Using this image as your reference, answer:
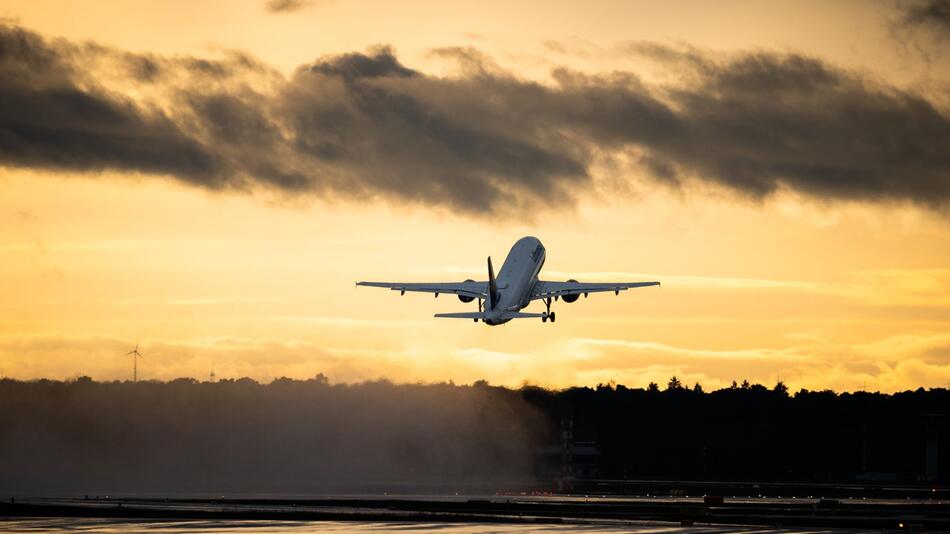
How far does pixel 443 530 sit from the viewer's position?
124 m

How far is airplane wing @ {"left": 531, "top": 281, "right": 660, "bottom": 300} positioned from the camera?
636 feet

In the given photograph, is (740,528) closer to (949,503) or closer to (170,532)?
(170,532)

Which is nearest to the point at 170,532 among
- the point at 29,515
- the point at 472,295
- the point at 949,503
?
the point at 29,515

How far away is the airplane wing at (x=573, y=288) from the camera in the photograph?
636ft

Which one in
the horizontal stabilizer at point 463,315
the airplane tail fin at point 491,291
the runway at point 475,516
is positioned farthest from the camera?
the airplane tail fin at point 491,291

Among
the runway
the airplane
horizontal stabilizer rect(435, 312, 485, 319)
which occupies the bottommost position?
the runway

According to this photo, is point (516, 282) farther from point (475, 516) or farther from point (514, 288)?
point (475, 516)

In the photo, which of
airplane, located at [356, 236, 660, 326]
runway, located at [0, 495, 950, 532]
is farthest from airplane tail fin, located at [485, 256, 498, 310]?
runway, located at [0, 495, 950, 532]

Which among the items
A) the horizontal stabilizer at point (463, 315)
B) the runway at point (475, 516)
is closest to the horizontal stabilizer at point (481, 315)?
the horizontal stabilizer at point (463, 315)

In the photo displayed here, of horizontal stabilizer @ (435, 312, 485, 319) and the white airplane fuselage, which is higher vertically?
the white airplane fuselage

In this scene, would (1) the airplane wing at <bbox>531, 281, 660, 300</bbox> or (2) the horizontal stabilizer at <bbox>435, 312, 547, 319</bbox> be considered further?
(1) the airplane wing at <bbox>531, 281, 660, 300</bbox>

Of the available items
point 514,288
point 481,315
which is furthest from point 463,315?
point 514,288

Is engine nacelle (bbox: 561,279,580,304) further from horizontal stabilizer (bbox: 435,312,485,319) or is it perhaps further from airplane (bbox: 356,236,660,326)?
horizontal stabilizer (bbox: 435,312,485,319)

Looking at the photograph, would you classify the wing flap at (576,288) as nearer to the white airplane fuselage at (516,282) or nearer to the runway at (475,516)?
the white airplane fuselage at (516,282)
